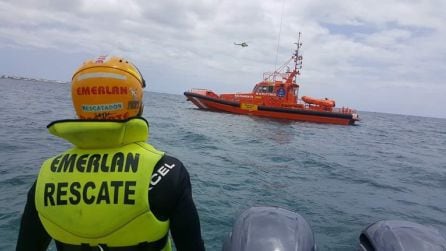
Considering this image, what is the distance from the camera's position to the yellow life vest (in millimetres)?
1292

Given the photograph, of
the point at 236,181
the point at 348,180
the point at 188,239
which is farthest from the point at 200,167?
the point at 188,239

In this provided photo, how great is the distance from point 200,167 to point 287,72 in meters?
20.1

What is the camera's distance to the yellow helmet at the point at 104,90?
134 centimetres

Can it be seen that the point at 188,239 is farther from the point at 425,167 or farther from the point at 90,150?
the point at 425,167

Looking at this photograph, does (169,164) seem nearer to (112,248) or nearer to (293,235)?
(112,248)

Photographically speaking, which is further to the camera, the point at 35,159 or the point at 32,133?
the point at 32,133

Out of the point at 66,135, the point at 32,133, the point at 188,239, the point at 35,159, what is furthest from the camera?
the point at 32,133

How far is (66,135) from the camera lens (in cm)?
131

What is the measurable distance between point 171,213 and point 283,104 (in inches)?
955

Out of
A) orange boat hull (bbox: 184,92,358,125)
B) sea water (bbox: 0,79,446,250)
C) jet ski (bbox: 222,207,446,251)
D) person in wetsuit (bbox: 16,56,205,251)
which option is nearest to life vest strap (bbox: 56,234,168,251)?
person in wetsuit (bbox: 16,56,205,251)

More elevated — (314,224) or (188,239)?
(188,239)

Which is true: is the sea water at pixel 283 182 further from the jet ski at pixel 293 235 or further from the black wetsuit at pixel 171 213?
the black wetsuit at pixel 171 213

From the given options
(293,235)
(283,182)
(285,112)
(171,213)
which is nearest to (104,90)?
(171,213)

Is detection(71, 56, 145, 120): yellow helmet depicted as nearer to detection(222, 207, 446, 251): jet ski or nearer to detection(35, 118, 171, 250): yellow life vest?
detection(35, 118, 171, 250): yellow life vest
